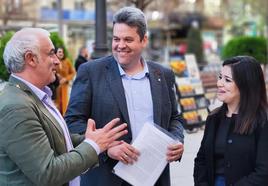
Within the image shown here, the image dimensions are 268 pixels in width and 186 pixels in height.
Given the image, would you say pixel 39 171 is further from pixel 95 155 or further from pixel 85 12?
pixel 85 12

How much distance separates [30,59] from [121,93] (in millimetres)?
826

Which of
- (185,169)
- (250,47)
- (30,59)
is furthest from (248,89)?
(250,47)

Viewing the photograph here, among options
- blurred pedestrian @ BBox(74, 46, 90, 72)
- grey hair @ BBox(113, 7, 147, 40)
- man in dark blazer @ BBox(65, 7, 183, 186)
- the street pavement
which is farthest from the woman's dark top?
blurred pedestrian @ BBox(74, 46, 90, 72)

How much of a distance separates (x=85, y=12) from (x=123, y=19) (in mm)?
36165

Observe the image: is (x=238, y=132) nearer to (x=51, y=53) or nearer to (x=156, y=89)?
(x=156, y=89)

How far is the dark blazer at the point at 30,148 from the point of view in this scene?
82.4 inches

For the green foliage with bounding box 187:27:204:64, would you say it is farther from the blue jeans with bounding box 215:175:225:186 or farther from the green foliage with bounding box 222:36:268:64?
the blue jeans with bounding box 215:175:225:186

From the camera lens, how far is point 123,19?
2.93 metres

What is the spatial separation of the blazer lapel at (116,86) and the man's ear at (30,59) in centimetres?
79

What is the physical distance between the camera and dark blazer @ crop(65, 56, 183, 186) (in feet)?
9.67

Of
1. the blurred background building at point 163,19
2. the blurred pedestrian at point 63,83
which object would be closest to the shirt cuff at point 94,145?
the blurred pedestrian at point 63,83

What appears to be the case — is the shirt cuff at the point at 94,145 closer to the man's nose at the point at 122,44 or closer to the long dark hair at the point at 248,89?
the man's nose at the point at 122,44

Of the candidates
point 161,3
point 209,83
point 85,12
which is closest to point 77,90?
point 209,83

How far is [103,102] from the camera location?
2971 millimetres
